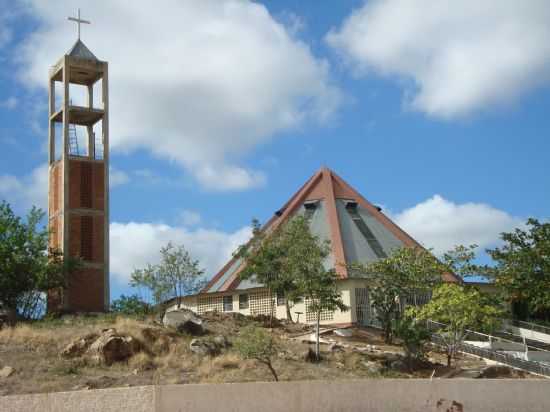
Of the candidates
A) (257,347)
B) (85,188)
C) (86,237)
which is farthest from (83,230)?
(257,347)

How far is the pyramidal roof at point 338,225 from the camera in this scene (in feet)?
152

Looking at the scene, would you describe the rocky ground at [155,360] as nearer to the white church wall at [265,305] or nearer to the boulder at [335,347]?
the boulder at [335,347]

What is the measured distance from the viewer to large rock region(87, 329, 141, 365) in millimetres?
26609

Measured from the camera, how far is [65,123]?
1694 inches

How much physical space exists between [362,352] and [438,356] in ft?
13.1

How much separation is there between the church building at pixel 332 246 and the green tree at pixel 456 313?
12.0 meters

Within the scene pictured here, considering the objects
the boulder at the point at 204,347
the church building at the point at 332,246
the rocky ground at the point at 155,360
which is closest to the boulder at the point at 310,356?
the rocky ground at the point at 155,360

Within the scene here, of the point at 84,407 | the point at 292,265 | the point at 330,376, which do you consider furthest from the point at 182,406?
the point at 292,265

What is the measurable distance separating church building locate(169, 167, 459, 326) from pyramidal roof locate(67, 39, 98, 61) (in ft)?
46.2

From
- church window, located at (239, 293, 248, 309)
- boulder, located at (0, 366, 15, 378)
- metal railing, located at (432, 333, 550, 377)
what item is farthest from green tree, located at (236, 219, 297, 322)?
boulder, located at (0, 366, 15, 378)

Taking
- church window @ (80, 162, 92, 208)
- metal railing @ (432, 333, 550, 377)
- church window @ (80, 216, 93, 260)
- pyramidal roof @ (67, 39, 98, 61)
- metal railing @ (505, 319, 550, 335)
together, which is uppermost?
pyramidal roof @ (67, 39, 98, 61)

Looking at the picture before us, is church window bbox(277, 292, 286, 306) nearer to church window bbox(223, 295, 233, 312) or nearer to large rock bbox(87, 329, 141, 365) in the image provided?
church window bbox(223, 295, 233, 312)

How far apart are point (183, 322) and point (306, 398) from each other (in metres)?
15.3

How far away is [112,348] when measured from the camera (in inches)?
1060
